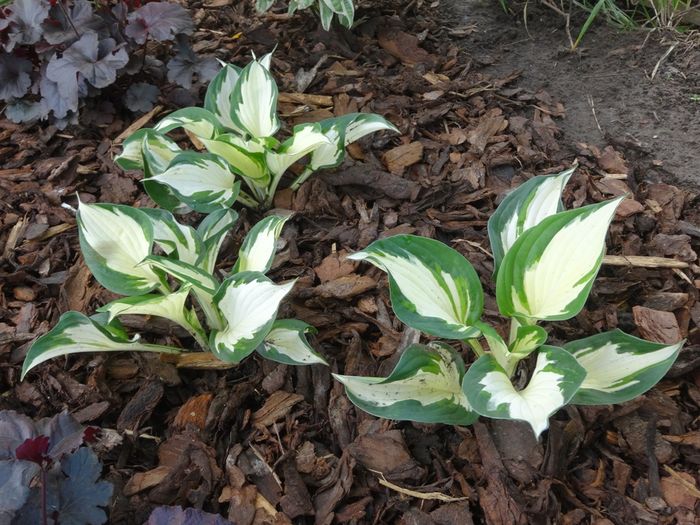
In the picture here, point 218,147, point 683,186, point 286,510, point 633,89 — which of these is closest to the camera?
point 286,510

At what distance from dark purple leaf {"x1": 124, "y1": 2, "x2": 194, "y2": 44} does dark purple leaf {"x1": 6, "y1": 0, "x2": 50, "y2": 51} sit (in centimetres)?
28

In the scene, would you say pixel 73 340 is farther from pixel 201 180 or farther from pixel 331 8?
pixel 331 8

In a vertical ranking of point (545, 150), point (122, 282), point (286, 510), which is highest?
point (122, 282)

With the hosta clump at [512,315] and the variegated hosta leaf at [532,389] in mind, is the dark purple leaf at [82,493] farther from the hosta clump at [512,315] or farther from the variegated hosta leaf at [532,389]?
the variegated hosta leaf at [532,389]

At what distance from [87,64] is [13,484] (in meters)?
1.37

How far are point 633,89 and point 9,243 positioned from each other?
223cm

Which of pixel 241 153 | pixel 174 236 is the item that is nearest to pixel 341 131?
pixel 241 153

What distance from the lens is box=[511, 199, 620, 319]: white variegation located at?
1.14m

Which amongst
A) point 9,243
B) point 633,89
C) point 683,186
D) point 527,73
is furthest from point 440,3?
point 9,243

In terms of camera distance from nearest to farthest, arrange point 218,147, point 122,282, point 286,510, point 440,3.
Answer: point 286,510
point 122,282
point 218,147
point 440,3

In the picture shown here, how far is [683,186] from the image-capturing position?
200 cm

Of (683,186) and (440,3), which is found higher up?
(440,3)

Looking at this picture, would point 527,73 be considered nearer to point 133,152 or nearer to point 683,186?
point 683,186

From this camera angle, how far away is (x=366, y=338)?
1.61 metres
